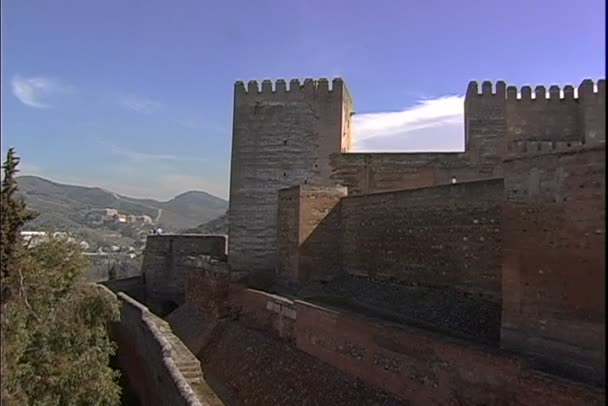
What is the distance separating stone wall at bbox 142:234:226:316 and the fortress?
0.05 m

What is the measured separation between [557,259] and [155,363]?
7.70 meters

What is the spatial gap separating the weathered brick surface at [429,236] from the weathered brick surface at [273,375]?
2.41 meters

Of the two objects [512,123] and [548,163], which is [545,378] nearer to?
[548,163]

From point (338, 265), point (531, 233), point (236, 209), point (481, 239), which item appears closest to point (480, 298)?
point (481, 239)

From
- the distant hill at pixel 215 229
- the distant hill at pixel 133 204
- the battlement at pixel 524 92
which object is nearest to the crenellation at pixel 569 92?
the battlement at pixel 524 92

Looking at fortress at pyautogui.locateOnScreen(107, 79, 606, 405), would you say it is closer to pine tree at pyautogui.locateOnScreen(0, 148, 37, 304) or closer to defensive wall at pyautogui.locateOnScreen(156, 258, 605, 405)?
defensive wall at pyautogui.locateOnScreen(156, 258, 605, 405)

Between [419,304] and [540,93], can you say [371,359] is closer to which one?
[419,304]

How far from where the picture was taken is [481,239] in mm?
8852

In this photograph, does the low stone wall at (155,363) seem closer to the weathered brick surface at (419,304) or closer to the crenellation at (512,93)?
the weathered brick surface at (419,304)

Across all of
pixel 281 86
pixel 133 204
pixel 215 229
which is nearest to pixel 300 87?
pixel 281 86

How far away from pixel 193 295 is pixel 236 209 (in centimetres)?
262

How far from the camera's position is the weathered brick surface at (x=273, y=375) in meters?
8.13

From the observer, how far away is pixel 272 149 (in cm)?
1591

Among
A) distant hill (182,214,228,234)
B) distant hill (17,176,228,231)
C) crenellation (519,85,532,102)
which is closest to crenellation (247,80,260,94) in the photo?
crenellation (519,85,532,102)
